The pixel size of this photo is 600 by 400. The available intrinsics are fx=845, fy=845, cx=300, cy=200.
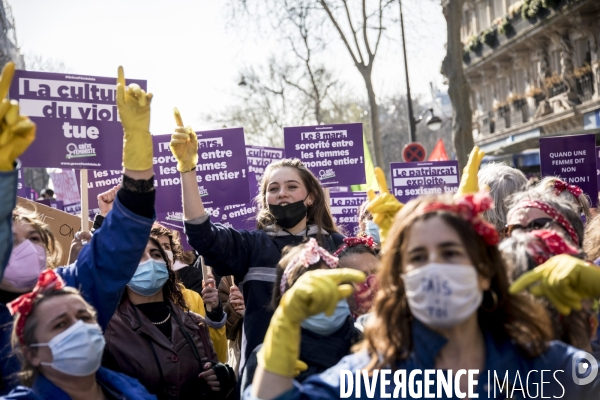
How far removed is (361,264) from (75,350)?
1645 mm

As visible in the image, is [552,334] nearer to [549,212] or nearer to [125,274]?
[549,212]

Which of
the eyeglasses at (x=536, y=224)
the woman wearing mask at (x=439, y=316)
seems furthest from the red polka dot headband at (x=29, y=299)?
the eyeglasses at (x=536, y=224)

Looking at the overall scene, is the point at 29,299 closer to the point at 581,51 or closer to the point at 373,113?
the point at 373,113

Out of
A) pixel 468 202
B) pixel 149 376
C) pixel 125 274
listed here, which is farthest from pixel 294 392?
pixel 149 376

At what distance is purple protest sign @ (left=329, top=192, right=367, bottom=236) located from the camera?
9836 millimetres

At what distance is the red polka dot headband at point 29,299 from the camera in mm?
3424

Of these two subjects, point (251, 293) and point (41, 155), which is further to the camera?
point (41, 155)

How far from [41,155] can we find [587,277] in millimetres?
4620

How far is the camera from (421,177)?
10.5 meters

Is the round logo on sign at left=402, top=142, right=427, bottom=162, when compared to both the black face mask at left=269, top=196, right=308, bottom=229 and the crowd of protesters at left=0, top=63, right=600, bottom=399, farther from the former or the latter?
the black face mask at left=269, top=196, right=308, bottom=229

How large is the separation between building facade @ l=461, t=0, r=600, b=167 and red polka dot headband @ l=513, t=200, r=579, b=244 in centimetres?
2226

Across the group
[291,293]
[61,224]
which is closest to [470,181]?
[291,293]

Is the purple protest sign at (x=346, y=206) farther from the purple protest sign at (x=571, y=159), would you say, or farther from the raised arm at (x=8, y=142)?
the raised arm at (x=8, y=142)

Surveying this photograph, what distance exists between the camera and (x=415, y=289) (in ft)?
8.68
